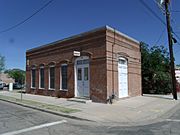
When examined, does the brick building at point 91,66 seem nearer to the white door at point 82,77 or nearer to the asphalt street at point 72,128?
the white door at point 82,77

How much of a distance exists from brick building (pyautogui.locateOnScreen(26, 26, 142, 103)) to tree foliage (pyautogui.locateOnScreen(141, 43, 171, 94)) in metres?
4.47

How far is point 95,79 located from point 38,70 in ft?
28.3

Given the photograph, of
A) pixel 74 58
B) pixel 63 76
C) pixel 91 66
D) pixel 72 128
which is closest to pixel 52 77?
pixel 63 76

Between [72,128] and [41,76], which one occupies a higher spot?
[41,76]

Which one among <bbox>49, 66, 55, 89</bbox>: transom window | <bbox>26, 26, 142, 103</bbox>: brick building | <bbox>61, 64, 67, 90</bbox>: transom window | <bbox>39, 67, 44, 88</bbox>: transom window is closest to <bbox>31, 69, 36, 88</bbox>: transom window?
<bbox>26, 26, 142, 103</bbox>: brick building

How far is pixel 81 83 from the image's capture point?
16.0 m

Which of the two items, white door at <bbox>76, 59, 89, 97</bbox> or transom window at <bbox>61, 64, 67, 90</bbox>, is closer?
white door at <bbox>76, 59, 89, 97</bbox>

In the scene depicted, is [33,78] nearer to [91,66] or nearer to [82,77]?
[82,77]

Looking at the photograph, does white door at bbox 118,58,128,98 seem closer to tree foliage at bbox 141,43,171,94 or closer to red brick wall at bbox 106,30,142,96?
red brick wall at bbox 106,30,142,96

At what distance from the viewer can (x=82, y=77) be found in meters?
16.0

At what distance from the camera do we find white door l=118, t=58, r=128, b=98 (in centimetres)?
1617

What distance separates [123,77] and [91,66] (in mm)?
3209

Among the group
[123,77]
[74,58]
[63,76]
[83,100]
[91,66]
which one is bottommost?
[83,100]

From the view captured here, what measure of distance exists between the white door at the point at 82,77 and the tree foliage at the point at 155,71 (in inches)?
414
